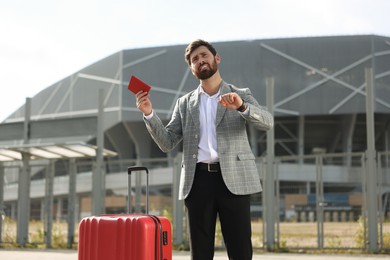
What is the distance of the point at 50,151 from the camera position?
13.8 meters

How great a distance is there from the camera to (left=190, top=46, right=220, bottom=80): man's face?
3.41 metres

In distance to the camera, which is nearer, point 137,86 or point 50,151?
point 137,86

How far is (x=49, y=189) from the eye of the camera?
49.5ft

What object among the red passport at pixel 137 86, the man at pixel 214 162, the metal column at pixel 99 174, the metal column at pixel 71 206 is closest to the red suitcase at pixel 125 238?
the man at pixel 214 162

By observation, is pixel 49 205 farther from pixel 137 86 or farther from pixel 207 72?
pixel 207 72

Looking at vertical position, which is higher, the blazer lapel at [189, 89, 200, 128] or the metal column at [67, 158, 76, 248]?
the blazer lapel at [189, 89, 200, 128]

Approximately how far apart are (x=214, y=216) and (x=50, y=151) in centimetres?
1093

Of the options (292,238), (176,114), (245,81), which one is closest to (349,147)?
(245,81)

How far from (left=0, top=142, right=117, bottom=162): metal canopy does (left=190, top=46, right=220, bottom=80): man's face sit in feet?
31.2

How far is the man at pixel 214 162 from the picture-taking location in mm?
3324

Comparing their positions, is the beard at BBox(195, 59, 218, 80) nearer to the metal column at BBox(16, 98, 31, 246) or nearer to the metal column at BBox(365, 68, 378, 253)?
the metal column at BBox(365, 68, 378, 253)

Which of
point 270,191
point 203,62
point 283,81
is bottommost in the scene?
point 270,191

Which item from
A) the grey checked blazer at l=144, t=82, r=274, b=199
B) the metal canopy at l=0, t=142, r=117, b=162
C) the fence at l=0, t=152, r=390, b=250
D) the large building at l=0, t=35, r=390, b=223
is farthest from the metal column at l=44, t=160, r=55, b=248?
the large building at l=0, t=35, r=390, b=223

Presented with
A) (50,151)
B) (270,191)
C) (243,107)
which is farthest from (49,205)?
(243,107)
